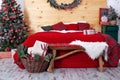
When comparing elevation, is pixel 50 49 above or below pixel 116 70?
above

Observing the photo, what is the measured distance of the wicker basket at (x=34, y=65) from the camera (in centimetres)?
411

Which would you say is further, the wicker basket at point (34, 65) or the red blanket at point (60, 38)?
the red blanket at point (60, 38)

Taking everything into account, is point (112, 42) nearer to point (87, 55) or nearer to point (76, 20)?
point (87, 55)

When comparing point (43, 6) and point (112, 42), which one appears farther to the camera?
point (43, 6)

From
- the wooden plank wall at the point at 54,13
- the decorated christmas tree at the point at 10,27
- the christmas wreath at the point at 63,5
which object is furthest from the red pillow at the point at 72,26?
the decorated christmas tree at the point at 10,27

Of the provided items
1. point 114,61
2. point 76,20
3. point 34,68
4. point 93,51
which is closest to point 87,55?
point 93,51

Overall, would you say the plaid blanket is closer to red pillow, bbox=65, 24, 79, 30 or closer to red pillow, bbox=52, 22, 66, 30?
red pillow, bbox=65, 24, 79, 30

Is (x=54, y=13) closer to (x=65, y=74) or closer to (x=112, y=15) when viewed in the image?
(x=112, y=15)

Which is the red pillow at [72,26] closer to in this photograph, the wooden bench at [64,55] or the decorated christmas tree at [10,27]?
the decorated christmas tree at [10,27]

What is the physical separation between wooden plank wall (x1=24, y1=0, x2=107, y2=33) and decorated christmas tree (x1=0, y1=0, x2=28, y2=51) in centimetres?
79

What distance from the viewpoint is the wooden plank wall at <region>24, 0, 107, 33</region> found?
6.84 m

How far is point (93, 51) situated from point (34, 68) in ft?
3.76

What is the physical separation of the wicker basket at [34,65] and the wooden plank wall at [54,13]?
2817 mm

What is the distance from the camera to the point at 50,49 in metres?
4.42
